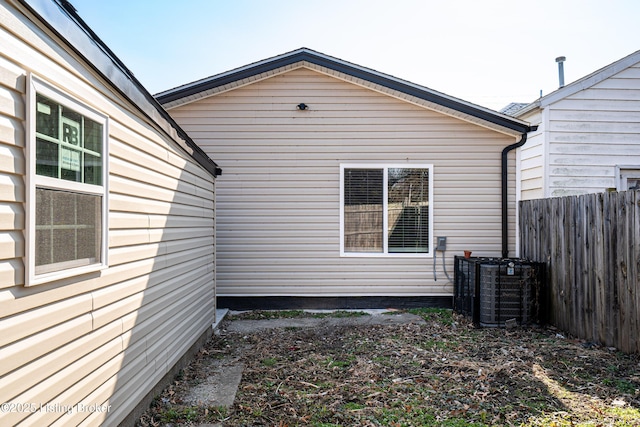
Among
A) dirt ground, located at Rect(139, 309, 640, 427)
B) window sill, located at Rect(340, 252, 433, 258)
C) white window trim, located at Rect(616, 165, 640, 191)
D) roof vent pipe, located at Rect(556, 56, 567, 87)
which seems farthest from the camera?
roof vent pipe, located at Rect(556, 56, 567, 87)

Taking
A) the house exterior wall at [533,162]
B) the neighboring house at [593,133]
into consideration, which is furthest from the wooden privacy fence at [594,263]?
the neighboring house at [593,133]

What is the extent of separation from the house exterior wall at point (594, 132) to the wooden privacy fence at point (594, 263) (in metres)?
0.99

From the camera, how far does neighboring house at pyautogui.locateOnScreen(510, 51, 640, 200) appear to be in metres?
6.42

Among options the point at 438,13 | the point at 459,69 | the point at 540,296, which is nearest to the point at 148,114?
the point at 540,296

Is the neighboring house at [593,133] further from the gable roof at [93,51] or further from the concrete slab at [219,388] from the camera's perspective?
the gable roof at [93,51]

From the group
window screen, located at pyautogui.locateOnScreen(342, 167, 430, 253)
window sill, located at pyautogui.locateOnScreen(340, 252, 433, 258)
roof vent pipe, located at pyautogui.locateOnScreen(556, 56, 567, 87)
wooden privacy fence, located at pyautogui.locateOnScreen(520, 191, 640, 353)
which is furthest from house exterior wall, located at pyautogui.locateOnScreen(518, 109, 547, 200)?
roof vent pipe, located at pyautogui.locateOnScreen(556, 56, 567, 87)

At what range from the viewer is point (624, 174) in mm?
6512

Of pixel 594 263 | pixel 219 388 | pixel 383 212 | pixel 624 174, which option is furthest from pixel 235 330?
pixel 624 174

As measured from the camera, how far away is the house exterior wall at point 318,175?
22.1 ft

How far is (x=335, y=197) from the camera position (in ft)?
22.2

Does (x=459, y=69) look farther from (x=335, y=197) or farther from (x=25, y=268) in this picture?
(x=25, y=268)

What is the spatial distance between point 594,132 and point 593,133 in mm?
22

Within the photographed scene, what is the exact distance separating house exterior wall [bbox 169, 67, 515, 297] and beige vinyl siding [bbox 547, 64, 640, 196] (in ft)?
2.69

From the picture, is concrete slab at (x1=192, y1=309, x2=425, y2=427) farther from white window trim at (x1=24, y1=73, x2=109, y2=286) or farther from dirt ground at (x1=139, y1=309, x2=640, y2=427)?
white window trim at (x1=24, y1=73, x2=109, y2=286)
